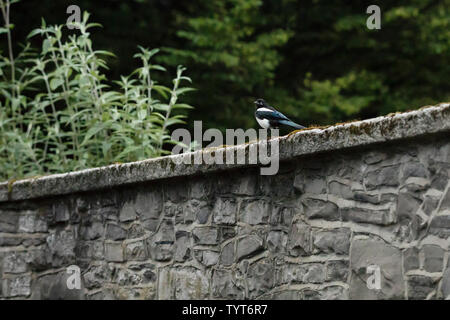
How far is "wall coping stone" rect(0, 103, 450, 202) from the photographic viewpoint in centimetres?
394

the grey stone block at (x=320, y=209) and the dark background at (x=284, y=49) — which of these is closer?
the grey stone block at (x=320, y=209)

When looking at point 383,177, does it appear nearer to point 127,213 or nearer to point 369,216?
point 369,216

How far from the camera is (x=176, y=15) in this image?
13.8 meters

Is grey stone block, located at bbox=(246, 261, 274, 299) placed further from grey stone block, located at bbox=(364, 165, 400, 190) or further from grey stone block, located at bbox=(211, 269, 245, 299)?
grey stone block, located at bbox=(364, 165, 400, 190)

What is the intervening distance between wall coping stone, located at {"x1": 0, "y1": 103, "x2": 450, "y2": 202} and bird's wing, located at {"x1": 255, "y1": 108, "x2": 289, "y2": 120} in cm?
25

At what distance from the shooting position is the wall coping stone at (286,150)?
3943mm

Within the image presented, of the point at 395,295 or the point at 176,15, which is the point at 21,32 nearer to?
the point at 176,15

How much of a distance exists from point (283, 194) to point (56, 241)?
102 inches

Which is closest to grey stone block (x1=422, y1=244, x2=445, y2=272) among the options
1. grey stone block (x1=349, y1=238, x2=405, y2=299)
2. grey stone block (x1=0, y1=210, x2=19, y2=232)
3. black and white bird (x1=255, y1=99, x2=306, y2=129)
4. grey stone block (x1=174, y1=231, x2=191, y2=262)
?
grey stone block (x1=349, y1=238, x2=405, y2=299)

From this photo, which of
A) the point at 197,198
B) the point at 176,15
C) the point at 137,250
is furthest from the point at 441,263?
the point at 176,15

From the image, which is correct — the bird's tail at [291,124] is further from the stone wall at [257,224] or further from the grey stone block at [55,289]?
the grey stone block at [55,289]

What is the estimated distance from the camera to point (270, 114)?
5.06 m

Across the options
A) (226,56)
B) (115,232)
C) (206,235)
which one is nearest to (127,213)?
(115,232)

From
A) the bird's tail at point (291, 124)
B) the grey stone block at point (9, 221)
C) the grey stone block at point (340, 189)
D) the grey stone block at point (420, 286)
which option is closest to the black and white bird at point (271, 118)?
the bird's tail at point (291, 124)
